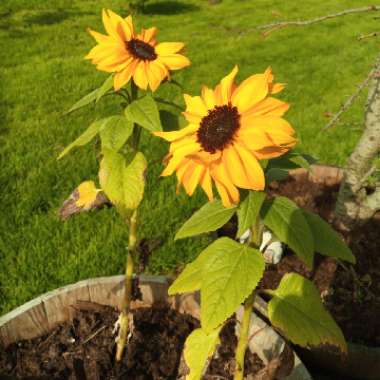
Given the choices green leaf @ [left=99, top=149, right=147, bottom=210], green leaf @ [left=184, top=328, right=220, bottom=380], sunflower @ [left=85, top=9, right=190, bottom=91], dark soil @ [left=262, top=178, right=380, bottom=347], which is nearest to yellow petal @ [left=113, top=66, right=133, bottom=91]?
sunflower @ [left=85, top=9, right=190, bottom=91]

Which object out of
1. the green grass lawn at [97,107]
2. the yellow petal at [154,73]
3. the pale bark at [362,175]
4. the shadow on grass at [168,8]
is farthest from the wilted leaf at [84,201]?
the shadow on grass at [168,8]

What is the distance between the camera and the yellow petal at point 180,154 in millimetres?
1285

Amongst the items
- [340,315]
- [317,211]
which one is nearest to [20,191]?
[317,211]

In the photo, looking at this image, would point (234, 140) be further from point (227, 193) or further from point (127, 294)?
point (127, 294)

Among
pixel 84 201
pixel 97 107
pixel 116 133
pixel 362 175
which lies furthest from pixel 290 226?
pixel 97 107

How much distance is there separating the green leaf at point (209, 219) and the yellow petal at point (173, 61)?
20.8 inches

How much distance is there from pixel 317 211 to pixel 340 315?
0.85m

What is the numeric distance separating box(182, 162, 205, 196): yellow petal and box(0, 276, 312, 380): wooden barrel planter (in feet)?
3.46

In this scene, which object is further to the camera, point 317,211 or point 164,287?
point 317,211

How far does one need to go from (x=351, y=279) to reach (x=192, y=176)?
74.5 inches

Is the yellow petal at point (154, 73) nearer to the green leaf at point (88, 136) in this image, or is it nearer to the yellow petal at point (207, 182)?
the green leaf at point (88, 136)

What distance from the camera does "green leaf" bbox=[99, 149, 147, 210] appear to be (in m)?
1.62

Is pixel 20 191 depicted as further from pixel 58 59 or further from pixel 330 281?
pixel 58 59

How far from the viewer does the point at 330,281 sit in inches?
113
